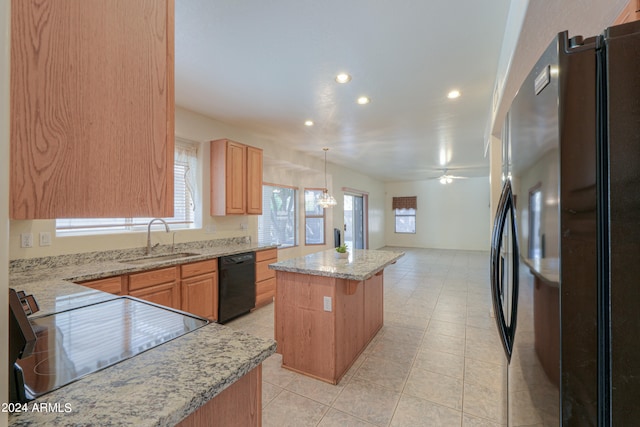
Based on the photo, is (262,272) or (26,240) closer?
(26,240)

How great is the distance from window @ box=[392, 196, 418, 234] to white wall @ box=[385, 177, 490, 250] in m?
0.15

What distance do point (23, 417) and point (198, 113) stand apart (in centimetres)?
352

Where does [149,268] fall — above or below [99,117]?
below

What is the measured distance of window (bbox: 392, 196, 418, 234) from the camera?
387 inches

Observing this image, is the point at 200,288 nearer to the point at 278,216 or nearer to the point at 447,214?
the point at 278,216

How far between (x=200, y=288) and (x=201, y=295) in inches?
3.1

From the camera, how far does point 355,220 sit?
27.8ft

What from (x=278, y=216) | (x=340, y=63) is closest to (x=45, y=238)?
(x=340, y=63)

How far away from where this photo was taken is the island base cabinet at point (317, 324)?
6.99 feet

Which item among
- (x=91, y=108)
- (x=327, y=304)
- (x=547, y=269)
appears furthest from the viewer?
(x=327, y=304)

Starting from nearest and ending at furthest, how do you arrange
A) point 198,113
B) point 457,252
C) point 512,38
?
point 512,38
point 198,113
point 457,252

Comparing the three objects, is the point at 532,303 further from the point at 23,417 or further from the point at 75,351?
the point at 75,351

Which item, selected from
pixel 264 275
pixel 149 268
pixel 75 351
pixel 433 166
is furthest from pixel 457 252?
pixel 75 351

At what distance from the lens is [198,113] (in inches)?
138
